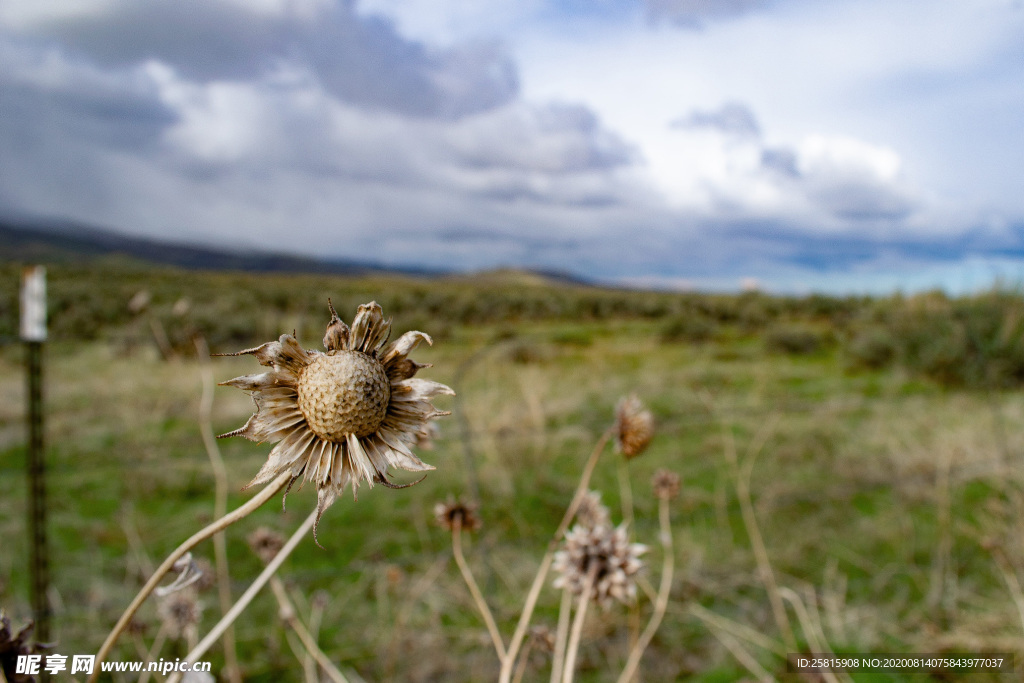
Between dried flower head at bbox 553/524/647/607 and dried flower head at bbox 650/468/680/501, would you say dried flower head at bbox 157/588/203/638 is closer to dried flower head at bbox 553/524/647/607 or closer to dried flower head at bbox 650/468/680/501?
dried flower head at bbox 553/524/647/607

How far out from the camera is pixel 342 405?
0.53 m

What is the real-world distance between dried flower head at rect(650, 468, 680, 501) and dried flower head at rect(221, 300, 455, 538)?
719 millimetres

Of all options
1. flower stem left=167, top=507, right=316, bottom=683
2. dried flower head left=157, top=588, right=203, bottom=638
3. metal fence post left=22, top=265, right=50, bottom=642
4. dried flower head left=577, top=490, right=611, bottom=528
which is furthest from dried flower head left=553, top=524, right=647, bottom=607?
metal fence post left=22, top=265, right=50, bottom=642

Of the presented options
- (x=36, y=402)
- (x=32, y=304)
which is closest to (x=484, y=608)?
(x=32, y=304)

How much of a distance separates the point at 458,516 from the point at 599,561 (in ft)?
0.88

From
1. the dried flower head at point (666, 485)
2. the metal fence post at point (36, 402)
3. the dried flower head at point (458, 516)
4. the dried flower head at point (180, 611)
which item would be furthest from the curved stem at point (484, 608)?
the metal fence post at point (36, 402)

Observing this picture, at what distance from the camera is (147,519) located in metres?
4.08

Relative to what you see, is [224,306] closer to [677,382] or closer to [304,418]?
[677,382]

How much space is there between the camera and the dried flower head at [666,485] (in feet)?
3.81

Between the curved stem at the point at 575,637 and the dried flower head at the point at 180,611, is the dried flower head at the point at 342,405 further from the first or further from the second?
the dried flower head at the point at 180,611

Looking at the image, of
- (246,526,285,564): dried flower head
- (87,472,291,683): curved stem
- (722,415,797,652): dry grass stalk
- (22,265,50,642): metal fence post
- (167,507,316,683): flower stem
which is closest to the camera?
(87,472,291,683): curved stem

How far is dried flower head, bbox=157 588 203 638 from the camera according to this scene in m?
1.08

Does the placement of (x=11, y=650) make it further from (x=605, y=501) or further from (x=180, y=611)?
(x=605, y=501)

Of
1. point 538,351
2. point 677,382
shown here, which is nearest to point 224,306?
point 538,351
